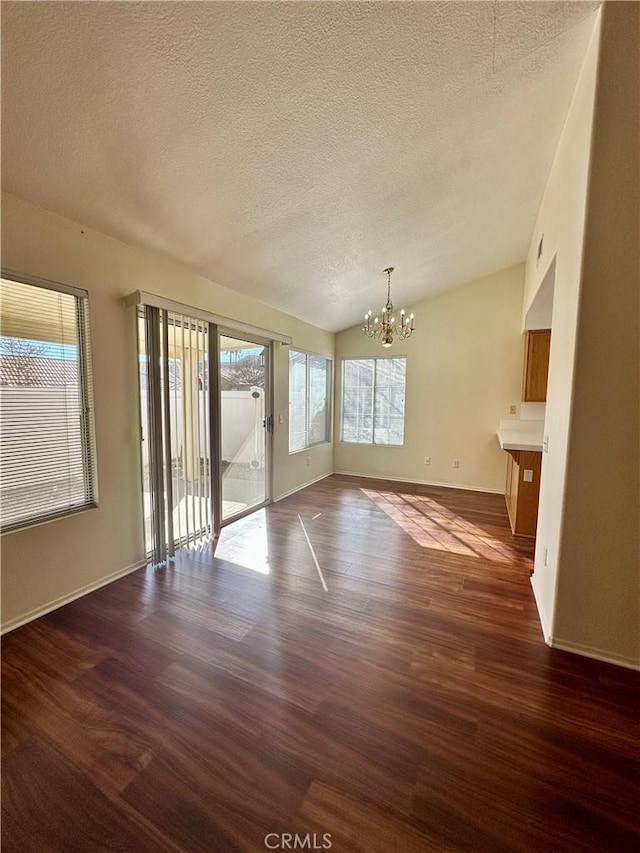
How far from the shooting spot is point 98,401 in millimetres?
2557

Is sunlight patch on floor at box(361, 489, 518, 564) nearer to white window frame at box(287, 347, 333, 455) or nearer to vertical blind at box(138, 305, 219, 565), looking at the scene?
white window frame at box(287, 347, 333, 455)

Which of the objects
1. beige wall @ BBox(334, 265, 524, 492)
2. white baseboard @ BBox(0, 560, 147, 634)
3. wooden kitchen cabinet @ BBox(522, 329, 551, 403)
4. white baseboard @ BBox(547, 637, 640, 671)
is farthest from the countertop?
white baseboard @ BBox(0, 560, 147, 634)

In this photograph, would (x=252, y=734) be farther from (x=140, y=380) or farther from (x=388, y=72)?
A: (x=388, y=72)

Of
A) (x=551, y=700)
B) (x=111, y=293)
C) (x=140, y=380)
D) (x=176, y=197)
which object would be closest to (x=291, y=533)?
(x=140, y=380)

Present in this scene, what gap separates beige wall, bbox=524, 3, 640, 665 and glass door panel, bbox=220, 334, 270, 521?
2994 millimetres

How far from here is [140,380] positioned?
2.83 metres

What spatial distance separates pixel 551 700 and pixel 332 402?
5.10m

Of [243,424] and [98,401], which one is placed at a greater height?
[98,401]

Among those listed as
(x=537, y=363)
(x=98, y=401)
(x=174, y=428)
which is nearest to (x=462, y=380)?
(x=537, y=363)

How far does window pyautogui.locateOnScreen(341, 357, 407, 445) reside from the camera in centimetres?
590

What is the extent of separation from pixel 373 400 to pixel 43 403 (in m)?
4.71

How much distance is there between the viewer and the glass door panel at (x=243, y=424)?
12.6ft

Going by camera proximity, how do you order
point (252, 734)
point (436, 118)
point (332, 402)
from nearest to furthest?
point (252, 734)
point (436, 118)
point (332, 402)

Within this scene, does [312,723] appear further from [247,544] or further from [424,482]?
[424,482]
